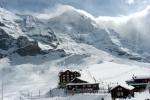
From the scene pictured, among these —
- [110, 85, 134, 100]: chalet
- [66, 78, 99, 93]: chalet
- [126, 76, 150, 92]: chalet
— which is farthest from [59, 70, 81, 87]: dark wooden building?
[110, 85, 134, 100]: chalet

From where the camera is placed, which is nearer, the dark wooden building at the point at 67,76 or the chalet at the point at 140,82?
the chalet at the point at 140,82

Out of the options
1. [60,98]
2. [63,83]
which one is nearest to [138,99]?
[60,98]

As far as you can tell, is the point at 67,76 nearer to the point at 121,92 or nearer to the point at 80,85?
the point at 80,85

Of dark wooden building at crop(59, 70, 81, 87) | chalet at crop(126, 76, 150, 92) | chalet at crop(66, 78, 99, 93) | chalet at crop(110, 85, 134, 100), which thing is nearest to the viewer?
chalet at crop(110, 85, 134, 100)

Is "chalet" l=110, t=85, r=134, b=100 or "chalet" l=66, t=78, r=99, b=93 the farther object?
"chalet" l=66, t=78, r=99, b=93

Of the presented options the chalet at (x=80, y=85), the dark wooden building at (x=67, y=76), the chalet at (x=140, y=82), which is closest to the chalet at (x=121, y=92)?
the chalet at (x=140, y=82)

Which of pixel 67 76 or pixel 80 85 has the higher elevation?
pixel 67 76

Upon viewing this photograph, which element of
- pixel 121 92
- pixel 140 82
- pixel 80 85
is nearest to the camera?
pixel 121 92

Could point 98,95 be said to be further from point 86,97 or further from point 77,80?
point 77,80

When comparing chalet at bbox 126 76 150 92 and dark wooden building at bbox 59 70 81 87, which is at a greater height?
dark wooden building at bbox 59 70 81 87

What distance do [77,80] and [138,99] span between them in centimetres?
5233

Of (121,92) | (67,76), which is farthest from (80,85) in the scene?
(121,92)

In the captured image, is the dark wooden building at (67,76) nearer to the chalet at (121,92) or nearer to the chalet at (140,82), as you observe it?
the chalet at (140,82)

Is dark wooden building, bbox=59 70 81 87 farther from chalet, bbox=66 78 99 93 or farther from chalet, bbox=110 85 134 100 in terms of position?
chalet, bbox=110 85 134 100
